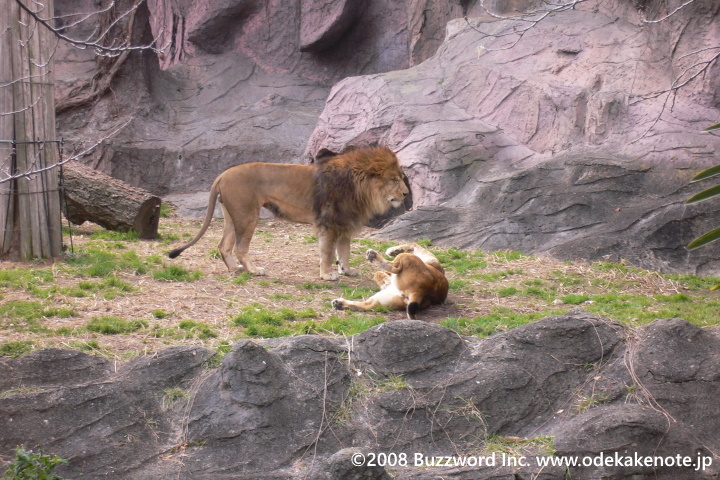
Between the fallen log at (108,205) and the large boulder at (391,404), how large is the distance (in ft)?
17.5

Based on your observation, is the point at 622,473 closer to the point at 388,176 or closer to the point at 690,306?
the point at 690,306

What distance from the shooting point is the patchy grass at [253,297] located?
589 centimetres

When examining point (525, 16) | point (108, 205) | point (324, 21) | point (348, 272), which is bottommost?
point (348, 272)

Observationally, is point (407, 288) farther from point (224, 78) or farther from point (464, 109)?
point (224, 78)

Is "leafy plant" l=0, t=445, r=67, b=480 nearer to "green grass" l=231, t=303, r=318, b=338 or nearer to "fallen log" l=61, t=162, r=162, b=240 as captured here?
"green grass" l=231, t=303, r=318, b=338

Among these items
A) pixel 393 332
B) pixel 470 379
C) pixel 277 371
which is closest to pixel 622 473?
pixel 470 379

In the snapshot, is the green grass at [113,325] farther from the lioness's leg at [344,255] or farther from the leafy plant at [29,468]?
the lioness's leg at [344,255]

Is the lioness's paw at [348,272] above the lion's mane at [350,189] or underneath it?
underneath

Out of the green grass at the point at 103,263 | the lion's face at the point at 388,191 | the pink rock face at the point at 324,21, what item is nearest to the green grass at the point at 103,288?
the green grass at the point at 103,263

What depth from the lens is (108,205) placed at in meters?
10.1

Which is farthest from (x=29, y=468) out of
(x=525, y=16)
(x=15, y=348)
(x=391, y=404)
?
(x=525, y=16)

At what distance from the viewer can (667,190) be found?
9.39 meters

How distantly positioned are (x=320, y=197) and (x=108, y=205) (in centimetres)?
333

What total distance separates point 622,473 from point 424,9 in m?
12.3
